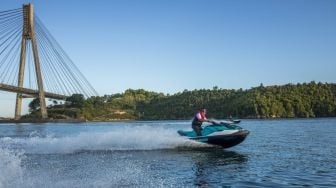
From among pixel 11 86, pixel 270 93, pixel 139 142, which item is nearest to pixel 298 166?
pixel 139 142

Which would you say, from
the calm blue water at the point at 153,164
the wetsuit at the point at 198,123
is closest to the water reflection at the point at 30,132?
the calm blue water at the point at 153,164

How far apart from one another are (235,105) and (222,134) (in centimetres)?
13139

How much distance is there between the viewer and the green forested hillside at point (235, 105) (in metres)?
139

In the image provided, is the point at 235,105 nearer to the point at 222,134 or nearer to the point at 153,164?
the point at 222,134

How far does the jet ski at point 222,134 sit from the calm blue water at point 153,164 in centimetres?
47

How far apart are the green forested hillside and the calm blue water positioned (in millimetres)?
97420

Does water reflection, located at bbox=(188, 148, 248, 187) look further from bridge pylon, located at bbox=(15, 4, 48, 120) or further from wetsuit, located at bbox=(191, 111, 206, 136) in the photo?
bridge pylon, located at bbox=(15, 4, 48, 120)

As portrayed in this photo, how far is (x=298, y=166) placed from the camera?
1841cm

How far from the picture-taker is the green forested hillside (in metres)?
139

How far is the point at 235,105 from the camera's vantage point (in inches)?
6088

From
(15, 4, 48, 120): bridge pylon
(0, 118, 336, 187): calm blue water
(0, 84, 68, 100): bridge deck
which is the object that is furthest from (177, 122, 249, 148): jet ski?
(15, 4, 48, 120): bridge pylon

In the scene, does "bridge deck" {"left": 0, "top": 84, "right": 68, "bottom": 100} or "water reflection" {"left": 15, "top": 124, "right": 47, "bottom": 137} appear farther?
"bridge deck" {"left": 0, "top": 84, "right": 68, "bottom": 100}

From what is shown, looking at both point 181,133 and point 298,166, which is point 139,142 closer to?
point 181,133

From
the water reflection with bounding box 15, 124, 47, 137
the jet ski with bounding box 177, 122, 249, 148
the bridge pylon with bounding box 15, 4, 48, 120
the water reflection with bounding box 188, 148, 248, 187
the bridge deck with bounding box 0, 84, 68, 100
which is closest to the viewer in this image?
the water reflection with bounding box 188, 148, 248, 187
